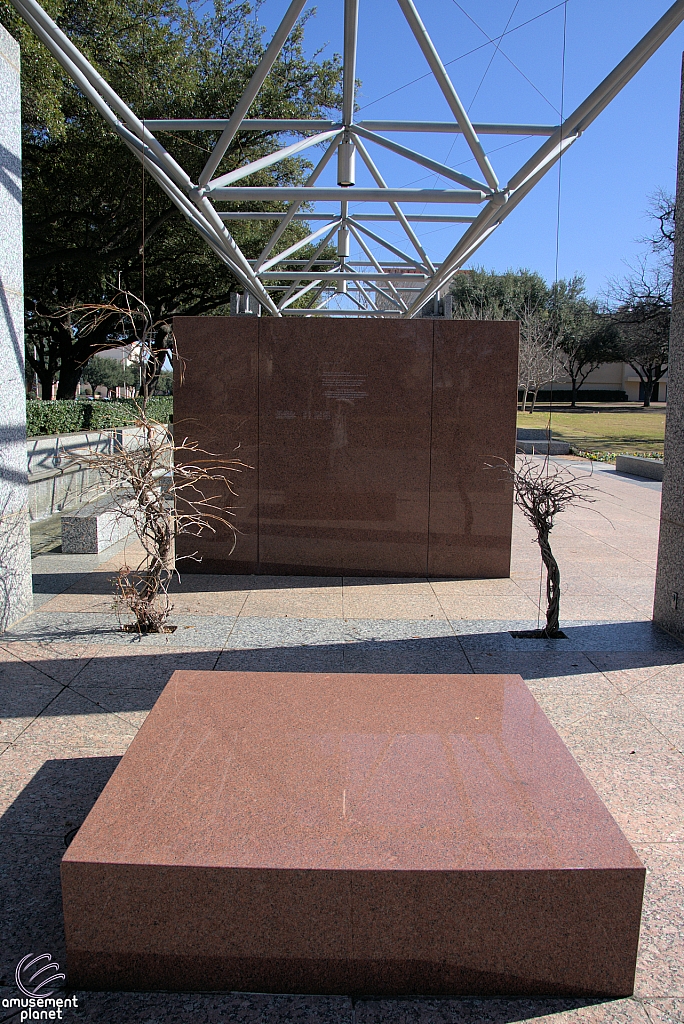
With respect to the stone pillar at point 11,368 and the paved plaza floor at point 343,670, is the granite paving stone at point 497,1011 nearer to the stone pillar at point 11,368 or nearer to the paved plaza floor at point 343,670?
the paved plaza floor at point 343,670

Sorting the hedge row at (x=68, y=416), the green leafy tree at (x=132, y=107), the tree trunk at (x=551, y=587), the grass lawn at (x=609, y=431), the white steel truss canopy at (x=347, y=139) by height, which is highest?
the green leafy tree at (x=132, y=107)

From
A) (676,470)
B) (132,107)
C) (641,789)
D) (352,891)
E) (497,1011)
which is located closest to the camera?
(352,891)

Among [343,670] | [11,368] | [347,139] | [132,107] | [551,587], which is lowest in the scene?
[343,670]

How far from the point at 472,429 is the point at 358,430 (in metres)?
1.29

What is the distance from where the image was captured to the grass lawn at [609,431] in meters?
30.0

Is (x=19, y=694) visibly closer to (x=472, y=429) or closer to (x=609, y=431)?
(x=472, y=429)

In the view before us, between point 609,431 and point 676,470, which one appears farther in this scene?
point 609,431

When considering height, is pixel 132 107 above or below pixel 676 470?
above

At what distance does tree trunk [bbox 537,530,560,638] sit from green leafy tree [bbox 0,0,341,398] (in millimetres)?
7297

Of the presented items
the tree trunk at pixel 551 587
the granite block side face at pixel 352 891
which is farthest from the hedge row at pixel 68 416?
the granite block side face at pixel 352 891

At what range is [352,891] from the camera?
258cm

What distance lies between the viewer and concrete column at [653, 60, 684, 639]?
668 cm

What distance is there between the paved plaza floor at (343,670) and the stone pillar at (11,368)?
0.50 metres

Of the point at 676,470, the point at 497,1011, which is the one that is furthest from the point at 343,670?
the point at 676,470
